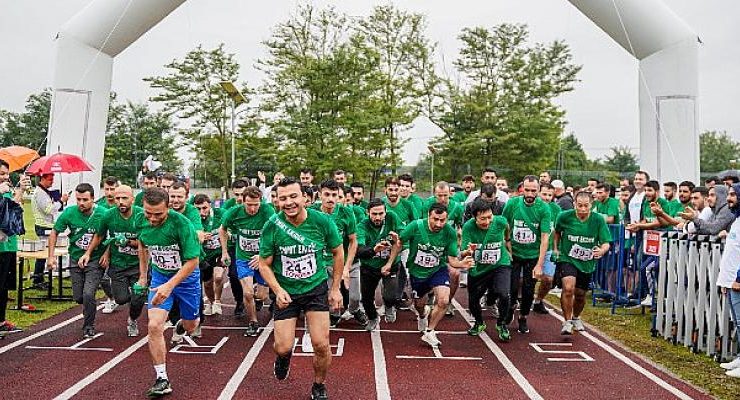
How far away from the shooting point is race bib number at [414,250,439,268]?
796 centimetres

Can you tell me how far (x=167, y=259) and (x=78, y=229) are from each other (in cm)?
281

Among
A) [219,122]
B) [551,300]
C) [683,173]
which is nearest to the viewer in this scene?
[551,300]

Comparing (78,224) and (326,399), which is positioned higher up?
(78,224)

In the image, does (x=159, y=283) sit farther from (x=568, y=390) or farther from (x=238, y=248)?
(x=568, y=390)

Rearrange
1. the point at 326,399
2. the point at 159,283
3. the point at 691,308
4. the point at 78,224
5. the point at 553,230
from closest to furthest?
the point at 326,399
the point at 159,283
the point at 691,308
the point at 78,224
the point at 553,230

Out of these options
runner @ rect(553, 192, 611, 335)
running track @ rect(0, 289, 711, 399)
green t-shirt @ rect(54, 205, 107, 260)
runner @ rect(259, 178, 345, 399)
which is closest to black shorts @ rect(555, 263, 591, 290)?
runner @ rect(553, 192, 611, 335)

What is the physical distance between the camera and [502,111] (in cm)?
3244

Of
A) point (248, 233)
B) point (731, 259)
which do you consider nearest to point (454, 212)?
point (248, 233)

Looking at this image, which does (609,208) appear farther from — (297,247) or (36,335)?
(36,335)

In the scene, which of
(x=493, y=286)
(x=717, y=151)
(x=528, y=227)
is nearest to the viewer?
(x=493, y=286)

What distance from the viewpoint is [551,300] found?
11.8 m

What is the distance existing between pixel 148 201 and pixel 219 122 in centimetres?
2550

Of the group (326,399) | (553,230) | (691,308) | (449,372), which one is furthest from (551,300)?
(326,399)

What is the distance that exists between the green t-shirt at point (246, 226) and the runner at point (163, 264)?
5.86 feet
